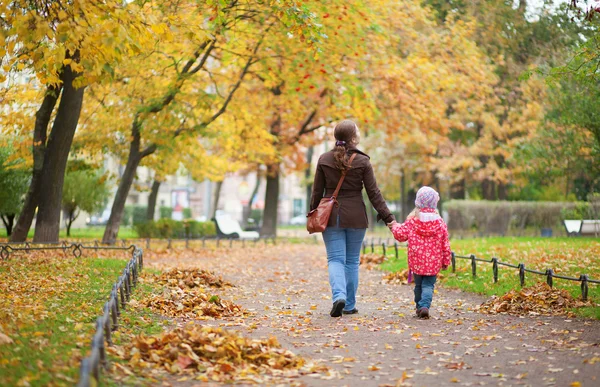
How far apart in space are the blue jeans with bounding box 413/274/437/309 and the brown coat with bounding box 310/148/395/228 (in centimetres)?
77

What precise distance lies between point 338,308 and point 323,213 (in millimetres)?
1123

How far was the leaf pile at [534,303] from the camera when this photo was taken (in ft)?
30.8

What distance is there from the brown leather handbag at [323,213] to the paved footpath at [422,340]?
1.05 m

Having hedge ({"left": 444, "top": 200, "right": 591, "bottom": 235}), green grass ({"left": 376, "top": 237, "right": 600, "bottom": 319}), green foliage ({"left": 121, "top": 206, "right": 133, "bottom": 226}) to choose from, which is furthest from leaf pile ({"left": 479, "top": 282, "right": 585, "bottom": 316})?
green foliage ({"left": 121, "top": 206, "right": 133, "bottom": 226})

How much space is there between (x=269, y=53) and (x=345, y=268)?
43.2ft

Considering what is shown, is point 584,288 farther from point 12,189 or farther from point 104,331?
point 12,189

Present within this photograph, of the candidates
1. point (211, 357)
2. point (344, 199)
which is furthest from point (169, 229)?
point (211, 357)

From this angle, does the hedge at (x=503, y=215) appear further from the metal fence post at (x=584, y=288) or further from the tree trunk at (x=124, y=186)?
the metal fence post at (x=584, y=288)

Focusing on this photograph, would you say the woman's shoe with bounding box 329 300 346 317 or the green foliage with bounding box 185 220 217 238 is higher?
the green foliage with bounding box 185 220 217 238

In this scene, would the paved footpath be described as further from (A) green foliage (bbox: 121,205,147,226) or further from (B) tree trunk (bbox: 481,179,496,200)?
(A) green foliage (bbox: 121,205,147,226)

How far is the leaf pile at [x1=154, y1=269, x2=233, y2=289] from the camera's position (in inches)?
476

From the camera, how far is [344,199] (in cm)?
885

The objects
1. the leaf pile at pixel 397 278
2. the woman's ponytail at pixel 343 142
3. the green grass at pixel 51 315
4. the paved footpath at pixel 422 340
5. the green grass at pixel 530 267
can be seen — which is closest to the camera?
the green grass at pixel 51 315

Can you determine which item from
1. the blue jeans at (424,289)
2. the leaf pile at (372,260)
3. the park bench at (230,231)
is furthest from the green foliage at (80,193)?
the blue jeans at (424,289)
